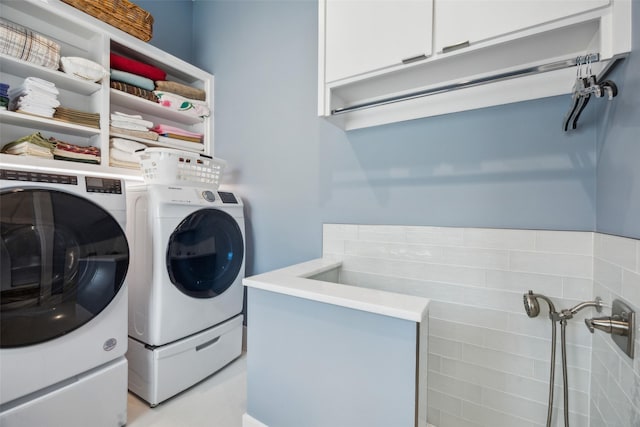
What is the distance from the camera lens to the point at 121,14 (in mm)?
1787

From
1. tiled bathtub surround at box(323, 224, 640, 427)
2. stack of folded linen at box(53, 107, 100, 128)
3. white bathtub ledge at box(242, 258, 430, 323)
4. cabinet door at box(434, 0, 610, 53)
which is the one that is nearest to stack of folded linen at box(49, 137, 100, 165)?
stack of folded linen at box(53, 107, 100, 128)

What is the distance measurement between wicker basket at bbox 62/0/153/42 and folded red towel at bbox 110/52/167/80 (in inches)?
7.1

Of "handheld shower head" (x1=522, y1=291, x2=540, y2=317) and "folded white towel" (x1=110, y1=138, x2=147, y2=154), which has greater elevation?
"folded white towel" (x1=110, y1=138, x2=147, y2=154)

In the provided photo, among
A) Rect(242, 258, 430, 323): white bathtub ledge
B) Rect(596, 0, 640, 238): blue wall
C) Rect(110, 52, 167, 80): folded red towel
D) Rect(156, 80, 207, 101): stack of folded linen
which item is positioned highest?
Rect(110, 52, 167, 80): folded red towel

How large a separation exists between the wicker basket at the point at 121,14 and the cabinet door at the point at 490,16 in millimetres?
1983

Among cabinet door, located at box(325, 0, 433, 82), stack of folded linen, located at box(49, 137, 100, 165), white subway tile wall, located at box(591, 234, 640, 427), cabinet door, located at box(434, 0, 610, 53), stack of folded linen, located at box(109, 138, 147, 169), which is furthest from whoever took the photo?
stack of folded linen, located at box(109, 138, 147, 169)

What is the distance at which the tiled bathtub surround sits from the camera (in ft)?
3.32

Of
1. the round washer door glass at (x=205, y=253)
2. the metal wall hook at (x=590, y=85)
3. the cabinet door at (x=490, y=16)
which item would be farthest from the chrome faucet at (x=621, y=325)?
the round washer door glass at (x=205, y=253)

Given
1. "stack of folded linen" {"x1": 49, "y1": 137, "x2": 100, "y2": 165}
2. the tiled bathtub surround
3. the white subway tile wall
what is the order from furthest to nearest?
1. "stack of folded linen" {"x1": 49, "y1": 137, "x2": 100, "y2": 165}
2. the tiled bathtub surround
3. the white subway tile wall

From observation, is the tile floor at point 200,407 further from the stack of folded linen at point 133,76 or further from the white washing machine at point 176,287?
the stack of folded linen at point 133,76

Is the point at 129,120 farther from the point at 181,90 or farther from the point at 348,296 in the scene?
the point at 348,296

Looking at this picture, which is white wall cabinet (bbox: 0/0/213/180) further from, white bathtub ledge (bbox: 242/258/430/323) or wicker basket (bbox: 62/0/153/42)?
white bathtub ledge (bbox: 242/258/430/323)

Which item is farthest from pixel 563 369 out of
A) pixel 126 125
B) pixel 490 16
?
pixel 126 125

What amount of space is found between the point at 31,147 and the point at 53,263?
895 millimetres
